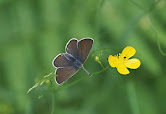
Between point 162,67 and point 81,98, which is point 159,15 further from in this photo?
point 81,98

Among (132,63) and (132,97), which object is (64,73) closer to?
(132,63)

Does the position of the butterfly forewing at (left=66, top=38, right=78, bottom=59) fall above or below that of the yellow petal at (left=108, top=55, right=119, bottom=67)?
above

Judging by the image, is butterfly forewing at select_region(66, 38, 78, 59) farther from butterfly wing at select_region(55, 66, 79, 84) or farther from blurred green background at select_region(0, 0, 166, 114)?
blurred green background at select_region(0, 0, 166, 114)

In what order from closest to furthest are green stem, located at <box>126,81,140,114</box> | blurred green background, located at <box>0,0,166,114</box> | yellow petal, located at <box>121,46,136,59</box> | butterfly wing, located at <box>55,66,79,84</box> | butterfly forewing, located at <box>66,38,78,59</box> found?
butterfly wing, located at <box>55,66,79,84</box>, butterfly forewing, located at <box>66,38,78,59</box>, yellow petal, located at <box>121,46,136,59</box>, green stem, located at <box>126,81,140,114</box>, blurred green background, located at <box>0,0,166,114</box>

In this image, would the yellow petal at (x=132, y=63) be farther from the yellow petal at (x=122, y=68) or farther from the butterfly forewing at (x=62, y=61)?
the butterfly forewing at (x=62, y=61)

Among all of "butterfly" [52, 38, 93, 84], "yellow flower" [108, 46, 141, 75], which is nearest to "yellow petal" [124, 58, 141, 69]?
"yellow flower" [108, 46, 141, 75]

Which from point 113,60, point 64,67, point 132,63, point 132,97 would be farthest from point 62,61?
point 132,97

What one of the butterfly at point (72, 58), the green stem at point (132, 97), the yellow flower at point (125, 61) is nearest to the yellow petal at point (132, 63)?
the yellow flower at point (125, 61)
